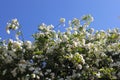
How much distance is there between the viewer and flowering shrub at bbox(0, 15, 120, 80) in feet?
27.9

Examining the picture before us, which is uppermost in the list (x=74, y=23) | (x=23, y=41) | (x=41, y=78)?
(x=74, y=23)

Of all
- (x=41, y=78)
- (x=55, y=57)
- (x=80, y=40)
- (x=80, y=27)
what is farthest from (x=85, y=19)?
(x=41, y=78)

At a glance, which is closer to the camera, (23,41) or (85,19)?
(23,41)

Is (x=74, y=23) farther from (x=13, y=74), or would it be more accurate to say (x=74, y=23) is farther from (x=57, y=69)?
(x=13, y=74)

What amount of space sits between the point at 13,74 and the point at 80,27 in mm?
2686

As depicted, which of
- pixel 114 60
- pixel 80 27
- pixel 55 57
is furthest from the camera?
pixel 80 27

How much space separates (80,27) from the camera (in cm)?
1027

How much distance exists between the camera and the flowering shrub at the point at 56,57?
8.51 meters

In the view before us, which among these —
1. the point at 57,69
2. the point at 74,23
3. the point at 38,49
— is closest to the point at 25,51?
the point at 38,49

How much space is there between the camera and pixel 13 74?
27.5ft

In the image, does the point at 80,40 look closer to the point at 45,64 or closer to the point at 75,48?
the point at 75,48

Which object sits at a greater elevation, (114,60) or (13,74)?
(114,60)

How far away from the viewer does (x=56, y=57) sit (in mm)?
8969

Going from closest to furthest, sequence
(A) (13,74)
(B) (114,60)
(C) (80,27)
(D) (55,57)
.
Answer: (A) (13,74) → (D) (55,57) → (B) (114,60) → (C) (80,27)
